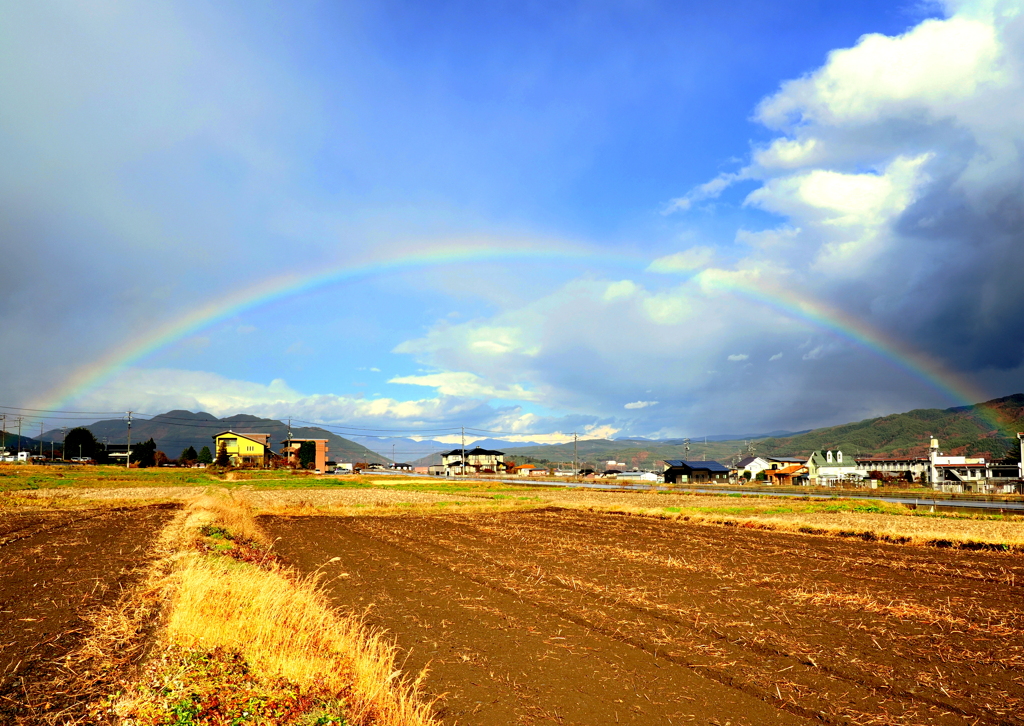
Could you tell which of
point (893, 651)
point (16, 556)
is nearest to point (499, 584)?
point (893, 651)

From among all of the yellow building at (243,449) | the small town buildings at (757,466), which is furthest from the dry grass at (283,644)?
the yellow building at (243,449)

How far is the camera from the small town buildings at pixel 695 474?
431 feet

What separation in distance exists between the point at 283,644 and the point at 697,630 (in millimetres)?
7726

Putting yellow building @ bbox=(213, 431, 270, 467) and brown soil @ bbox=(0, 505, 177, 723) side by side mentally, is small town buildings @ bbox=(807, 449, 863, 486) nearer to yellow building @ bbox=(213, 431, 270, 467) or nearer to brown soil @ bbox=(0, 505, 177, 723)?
yellow building @ bbox=(213, 431, 270, 467)

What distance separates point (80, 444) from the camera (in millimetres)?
175750

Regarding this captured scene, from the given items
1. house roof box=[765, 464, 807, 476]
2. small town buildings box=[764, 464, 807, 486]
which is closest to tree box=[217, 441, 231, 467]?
small town buildings box=[764, 464, 807, 486]

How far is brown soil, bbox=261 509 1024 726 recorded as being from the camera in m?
8.31

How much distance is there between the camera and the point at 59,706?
7145 mm

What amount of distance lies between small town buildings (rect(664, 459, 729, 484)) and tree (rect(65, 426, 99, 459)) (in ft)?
523

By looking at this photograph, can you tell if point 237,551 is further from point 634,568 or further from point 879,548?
point 879,548

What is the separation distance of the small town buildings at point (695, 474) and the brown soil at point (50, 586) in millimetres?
114152

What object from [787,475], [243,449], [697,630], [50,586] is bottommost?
[787,475]

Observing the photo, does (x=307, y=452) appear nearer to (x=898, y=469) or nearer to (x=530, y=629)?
(x=898, y=469)

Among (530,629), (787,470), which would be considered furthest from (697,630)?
(787,470)
